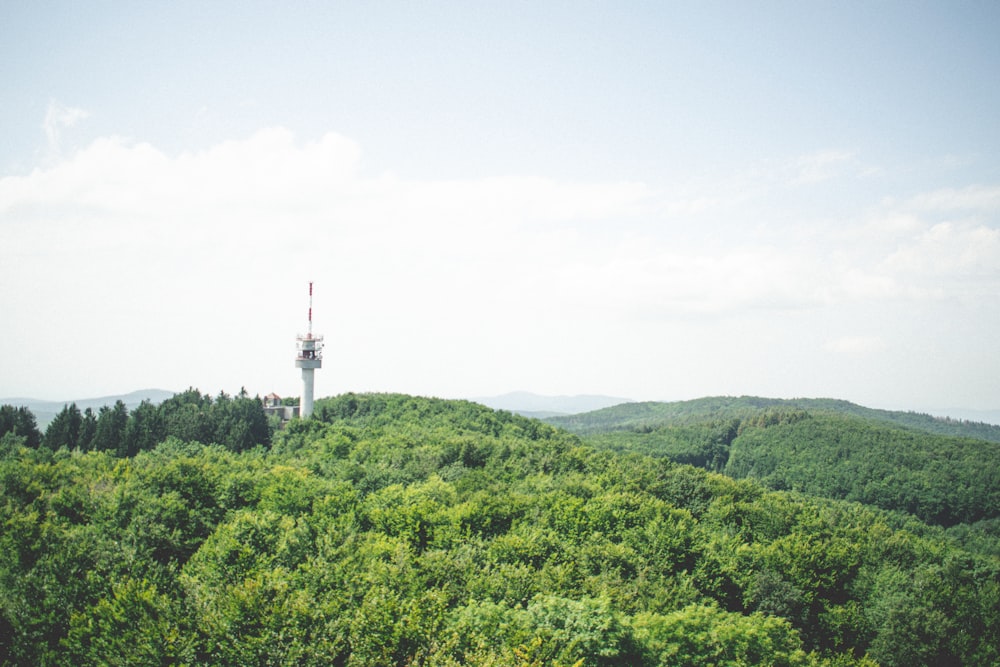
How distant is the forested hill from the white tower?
85.6 metres

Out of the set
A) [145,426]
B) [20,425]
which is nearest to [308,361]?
[145,426]

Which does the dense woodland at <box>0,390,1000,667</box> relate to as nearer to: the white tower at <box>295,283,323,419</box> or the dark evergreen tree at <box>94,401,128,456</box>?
the dark evergreen tree at <box>94,401,128,456</box>

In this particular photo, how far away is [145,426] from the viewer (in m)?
78.9

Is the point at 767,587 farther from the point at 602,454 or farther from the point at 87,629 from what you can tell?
the point at 602,454

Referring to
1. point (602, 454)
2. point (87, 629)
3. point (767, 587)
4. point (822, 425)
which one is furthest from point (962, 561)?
point (822, 425)

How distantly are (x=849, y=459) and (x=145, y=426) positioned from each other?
499 feet

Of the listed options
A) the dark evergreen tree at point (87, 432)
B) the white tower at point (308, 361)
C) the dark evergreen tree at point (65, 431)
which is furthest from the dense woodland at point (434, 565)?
the white tower at point (308, 361)

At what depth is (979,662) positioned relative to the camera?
40.6 m

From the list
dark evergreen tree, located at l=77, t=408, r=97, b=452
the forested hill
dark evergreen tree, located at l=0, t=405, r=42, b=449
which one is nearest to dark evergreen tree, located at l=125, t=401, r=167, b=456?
dark evergreen tree, located at l=77, t=408, r=97, b=452

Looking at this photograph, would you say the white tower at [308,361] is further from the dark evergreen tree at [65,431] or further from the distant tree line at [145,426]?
the dark evergreen tree at [65,431]

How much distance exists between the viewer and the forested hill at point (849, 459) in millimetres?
122062

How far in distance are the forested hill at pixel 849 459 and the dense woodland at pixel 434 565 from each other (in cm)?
6471

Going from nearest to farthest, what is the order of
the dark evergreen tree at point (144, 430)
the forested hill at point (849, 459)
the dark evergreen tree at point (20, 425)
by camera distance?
1. the dark evergreen tree at point (20, 425)
2. the dark evergreen tree at point (144, 430)
3. the forested hill at point (849, 459)

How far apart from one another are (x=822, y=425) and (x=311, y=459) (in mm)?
154451
